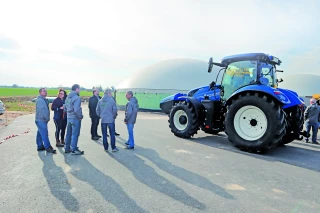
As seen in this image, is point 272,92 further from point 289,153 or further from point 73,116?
point 73,116

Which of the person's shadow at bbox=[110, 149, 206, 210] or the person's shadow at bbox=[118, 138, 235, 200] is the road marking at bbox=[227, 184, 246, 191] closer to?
the person's shadow at bbox=[118, 138, 235, 200]

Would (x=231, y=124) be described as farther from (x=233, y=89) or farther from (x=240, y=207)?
(x=240, y=207)

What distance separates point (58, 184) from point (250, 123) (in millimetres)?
4924

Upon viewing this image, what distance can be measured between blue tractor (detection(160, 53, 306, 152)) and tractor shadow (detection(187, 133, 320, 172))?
10.2 inches

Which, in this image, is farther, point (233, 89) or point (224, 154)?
point (233, 89)

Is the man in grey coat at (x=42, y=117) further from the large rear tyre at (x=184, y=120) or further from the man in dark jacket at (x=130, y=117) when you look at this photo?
the large rear tyre at (x=184, y=120)

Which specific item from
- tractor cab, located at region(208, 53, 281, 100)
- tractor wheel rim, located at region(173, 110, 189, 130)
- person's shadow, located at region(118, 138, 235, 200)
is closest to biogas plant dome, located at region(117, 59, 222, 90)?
tractor wheel rim, located at region(173, 110, 189, 130)

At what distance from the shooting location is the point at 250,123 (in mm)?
6273

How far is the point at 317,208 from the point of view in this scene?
10.3 feet

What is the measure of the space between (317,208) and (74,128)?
16.6ft

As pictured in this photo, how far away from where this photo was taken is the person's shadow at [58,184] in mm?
3154

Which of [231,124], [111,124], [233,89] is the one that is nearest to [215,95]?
[233,89]

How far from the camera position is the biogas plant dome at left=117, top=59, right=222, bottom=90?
28.8m

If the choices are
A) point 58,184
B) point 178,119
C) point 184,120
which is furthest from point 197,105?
point 58,184
